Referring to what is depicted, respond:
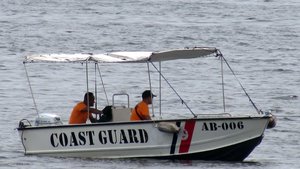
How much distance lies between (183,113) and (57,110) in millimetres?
3993

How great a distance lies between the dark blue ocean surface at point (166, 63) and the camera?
3269cm

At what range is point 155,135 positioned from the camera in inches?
1008

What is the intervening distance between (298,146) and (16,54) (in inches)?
1068

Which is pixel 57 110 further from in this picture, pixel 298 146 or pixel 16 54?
pixel 16 54

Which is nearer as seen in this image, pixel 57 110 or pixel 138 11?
pixel 57 110

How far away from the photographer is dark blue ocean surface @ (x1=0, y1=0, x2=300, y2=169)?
107 ft

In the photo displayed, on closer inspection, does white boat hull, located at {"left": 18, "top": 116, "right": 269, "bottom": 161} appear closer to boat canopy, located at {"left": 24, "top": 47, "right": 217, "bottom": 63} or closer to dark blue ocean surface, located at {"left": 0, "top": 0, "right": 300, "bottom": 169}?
dark blue ocean surface, located at {"left": 0, "top": 0, "right": 300, "bottom": 169}

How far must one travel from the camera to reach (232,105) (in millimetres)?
42594

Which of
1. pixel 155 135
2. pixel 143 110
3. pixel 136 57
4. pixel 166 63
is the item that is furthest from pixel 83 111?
pixel 166 63

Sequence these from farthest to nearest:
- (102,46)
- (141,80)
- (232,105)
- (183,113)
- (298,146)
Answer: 1. (102,46)
2. (141,80)
3. (232,105)
4. (183,113)
5. (298,146)

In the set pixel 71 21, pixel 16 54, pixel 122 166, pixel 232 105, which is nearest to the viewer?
pixel 122 166

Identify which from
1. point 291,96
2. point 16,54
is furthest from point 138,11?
point 291,96

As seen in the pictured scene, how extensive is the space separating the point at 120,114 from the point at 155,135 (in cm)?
104

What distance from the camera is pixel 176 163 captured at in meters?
25.7
